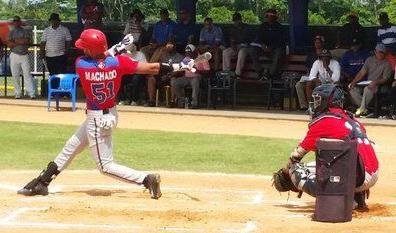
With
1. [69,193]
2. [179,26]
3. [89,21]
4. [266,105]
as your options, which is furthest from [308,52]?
[69,193]

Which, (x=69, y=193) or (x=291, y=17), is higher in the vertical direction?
(x=291, y=17)

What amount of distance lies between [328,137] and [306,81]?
11.6 m

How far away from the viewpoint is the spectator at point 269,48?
70.7 ft

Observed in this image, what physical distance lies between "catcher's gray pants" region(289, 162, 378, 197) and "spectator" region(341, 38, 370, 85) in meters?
11.0

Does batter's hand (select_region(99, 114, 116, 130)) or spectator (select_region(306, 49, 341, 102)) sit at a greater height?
batter's hand (select_region(99, 114, 116, 130))

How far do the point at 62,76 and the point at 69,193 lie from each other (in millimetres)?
11096

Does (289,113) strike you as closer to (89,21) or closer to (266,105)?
(266,105)

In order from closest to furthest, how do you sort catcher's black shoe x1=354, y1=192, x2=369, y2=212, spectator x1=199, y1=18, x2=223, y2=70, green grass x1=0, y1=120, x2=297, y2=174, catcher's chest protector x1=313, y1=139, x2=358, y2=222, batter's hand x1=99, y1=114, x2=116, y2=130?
catcher's chest protector x1=313, y1=139, x2=358, y2=222
catcher's black shoe x1=354, y1=192, x2=369, y2=212
batter's hand x1=99, y1=114, x2=116, y2=130
green grass x1=0, y1=120, x2=297, y2=174
spectator x1=199, y1=18, x2=223, y2=70

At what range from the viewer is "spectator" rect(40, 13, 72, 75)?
23547mm

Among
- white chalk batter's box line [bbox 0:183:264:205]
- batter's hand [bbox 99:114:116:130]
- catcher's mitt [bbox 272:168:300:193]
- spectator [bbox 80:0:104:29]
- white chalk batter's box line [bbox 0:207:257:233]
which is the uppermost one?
spectator [bbox 80:0:104:29]

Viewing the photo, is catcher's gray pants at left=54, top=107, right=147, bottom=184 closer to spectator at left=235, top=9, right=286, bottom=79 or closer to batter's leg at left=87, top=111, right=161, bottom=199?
batter's leg at left=87, top=111, right=161, bottom=199

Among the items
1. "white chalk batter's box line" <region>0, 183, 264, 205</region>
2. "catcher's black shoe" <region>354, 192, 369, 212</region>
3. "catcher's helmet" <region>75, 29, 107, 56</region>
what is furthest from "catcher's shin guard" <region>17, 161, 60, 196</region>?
"catcher's black shoe" <region>354, 192, 369, 212</region>

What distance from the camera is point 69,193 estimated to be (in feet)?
34.0

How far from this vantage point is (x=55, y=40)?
23578mm
